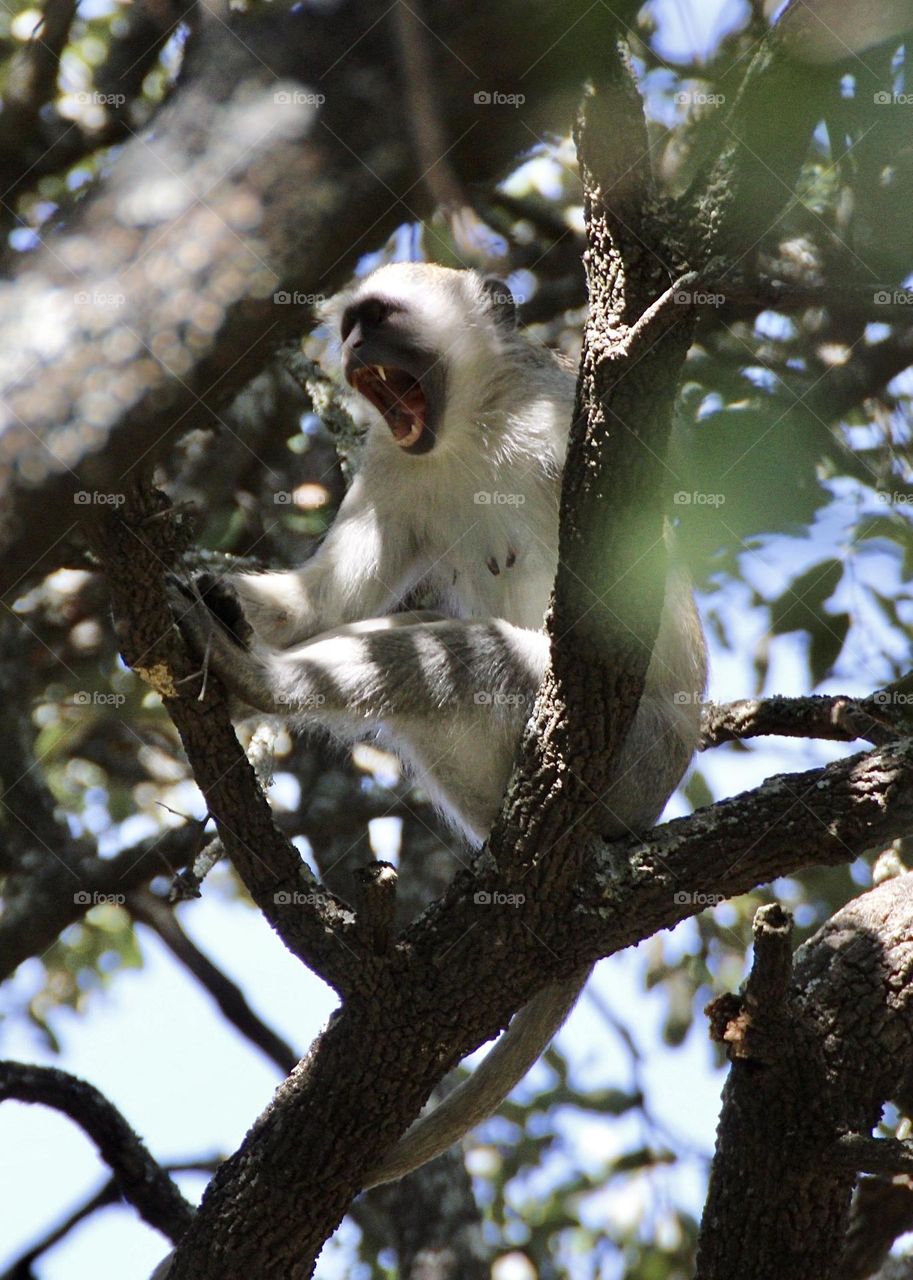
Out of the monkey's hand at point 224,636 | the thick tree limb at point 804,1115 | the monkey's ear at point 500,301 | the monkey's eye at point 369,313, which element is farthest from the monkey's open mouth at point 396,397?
the thick tree limb at point 804,1115

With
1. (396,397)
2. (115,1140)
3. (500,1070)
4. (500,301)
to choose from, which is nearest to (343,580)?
(396,397)

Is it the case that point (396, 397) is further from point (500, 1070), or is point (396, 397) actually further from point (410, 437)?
point (500, 1070)

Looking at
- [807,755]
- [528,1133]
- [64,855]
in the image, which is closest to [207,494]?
[64,855]

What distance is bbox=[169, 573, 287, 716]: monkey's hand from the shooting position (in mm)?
3893

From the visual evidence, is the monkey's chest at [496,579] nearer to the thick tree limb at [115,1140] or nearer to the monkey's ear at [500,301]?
the monkey's ear at [500,301]

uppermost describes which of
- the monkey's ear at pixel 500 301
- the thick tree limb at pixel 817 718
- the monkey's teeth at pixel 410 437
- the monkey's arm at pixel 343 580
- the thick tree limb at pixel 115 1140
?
the monkey's ear at pixel 500 301

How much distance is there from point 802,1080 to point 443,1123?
3.55 ft

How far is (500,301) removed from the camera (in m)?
5.54

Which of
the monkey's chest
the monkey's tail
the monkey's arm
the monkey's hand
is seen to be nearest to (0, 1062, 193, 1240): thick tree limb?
the monkey's tail

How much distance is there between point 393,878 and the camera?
347 centimetres

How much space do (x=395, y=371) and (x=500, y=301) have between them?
52 centimetres

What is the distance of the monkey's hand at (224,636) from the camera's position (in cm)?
389

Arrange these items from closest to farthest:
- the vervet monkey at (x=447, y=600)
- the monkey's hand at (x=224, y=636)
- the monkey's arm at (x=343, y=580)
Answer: the monkey's hand at (x=224, y=636) < the vervet monkey at (x=447, y=600) < the monkey's arm at (x=343, y=580)

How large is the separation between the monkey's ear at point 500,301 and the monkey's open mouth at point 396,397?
443mm
